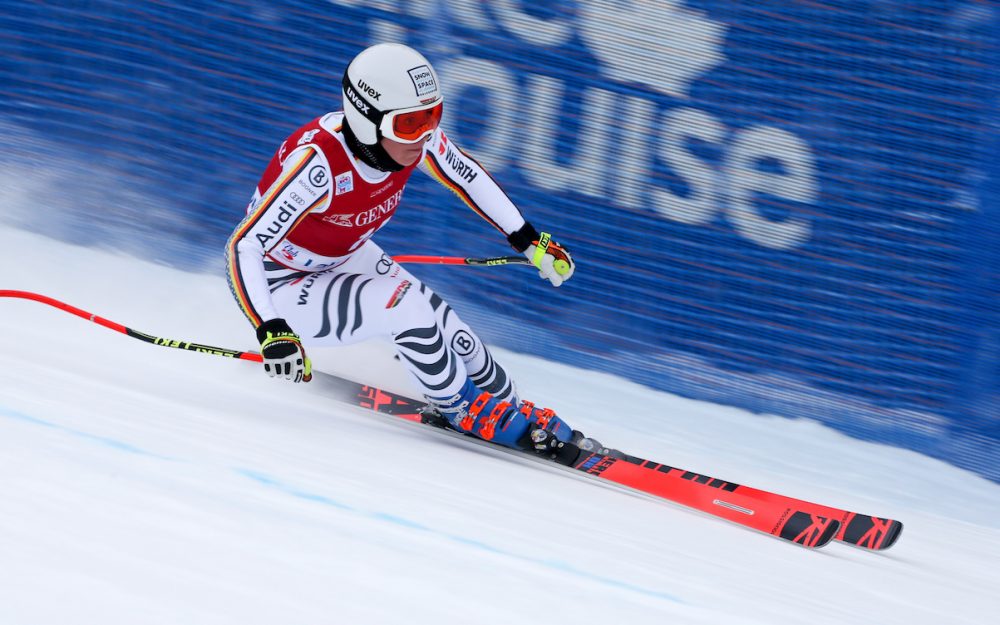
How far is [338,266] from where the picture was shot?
145 inches

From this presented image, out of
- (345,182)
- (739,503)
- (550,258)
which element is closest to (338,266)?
(345,182)

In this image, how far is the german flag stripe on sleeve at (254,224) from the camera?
308 cm

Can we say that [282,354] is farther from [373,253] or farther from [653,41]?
[653,41]

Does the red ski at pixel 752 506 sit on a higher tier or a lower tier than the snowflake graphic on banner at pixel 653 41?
lower

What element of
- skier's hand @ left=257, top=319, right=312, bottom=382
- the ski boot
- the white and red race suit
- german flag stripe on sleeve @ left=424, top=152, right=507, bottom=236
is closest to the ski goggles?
the white and red race suit

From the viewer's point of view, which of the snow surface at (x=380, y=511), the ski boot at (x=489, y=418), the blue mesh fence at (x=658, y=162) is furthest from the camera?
the blue mesh fence at (x=658, y=162)

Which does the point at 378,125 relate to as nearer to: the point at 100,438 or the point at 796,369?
the point at 100,438

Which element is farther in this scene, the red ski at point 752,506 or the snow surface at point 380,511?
the red ski at point 752,506

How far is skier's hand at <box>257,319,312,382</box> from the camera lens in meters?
2.91

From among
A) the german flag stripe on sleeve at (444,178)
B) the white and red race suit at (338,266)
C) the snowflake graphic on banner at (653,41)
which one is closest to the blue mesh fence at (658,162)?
the snowflake graphic on banner at (653,41)

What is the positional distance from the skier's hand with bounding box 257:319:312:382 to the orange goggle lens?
0.73 meters

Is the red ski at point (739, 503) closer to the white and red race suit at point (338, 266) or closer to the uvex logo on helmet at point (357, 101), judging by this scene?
the white and red race suit at point (338, 266)

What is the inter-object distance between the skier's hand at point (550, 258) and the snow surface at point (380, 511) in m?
0.71

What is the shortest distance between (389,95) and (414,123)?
0.40 feet
